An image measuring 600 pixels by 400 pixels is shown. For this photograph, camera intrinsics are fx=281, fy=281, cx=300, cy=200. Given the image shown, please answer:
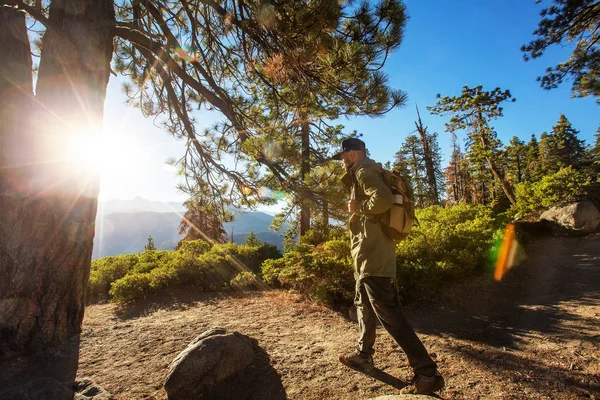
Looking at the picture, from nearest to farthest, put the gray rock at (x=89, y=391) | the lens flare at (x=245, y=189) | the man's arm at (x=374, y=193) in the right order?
the gray rock at (x=89, y=391), the man's arm at (x=374, y=193), the lens flare at (x=245, y=189)

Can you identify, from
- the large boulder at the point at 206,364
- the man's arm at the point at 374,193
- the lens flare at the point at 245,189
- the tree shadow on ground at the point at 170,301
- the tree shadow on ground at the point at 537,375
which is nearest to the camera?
the tree shadow on ground at the point at 537,375

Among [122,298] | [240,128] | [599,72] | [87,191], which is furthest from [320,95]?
[599,72]

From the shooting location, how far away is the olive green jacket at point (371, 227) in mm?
2457

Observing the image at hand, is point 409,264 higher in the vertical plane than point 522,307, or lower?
higher

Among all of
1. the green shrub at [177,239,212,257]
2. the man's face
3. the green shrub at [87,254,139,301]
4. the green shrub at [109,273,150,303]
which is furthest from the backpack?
the green shrub at [177,239,212,257]

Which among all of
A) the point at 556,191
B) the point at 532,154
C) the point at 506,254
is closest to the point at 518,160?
the point at 532,154

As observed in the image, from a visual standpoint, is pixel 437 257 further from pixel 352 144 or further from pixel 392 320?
pixel 352 144

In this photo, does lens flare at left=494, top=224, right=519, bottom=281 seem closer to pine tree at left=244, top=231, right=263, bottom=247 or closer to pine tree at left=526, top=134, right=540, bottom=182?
pine tree at left=244, top=231, right=263, bottom=247

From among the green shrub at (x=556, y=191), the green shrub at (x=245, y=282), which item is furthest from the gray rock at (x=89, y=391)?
the green shrub at (x=556, y=191)

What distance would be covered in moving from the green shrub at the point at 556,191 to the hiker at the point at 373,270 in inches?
502

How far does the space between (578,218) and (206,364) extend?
13.3 meters

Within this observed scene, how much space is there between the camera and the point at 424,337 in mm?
3631

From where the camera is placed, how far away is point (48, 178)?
11.3 ft

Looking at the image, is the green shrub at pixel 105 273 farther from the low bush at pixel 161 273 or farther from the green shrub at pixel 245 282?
the green shrub at pixel 245 282
